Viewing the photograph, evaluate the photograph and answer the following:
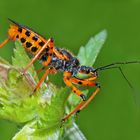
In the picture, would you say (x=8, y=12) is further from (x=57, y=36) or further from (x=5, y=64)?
(x=5, y=64)

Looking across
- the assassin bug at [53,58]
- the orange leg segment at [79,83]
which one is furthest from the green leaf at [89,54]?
the orange leg segment at [79,83]

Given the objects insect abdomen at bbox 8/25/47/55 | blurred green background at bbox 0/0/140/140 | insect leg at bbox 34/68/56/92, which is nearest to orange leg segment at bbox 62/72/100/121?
insect leg at bbox 34/68/56/92

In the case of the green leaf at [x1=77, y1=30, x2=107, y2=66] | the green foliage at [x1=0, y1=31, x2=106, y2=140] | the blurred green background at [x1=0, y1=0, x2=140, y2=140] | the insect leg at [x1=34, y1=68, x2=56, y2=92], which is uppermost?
the blurred green background at [x1=0, y1=0, x2=140, y2=140]

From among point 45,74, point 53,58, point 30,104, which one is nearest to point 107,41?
point 53,58

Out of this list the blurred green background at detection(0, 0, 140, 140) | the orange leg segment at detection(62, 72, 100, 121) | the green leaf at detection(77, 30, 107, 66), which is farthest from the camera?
the blurred green background at detection(0, 0, 140, 140)

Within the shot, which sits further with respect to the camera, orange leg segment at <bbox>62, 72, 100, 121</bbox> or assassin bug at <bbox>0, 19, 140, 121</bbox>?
assassin bug at <bbox>0, 19, 140, 121</bbox>

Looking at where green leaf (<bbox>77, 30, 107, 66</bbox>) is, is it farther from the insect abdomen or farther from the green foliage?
the green foliage

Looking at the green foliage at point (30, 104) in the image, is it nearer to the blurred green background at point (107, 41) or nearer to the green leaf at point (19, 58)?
the green leaf at point (19, 58)

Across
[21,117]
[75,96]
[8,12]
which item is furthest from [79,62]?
[8,12]
